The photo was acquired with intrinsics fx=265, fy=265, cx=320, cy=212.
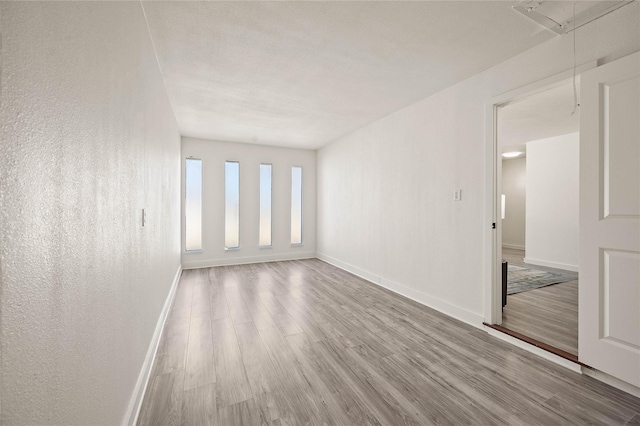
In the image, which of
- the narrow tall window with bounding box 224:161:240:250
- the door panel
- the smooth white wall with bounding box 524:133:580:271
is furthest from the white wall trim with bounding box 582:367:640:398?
the narrow tall window with bounding box 224:161:240:250

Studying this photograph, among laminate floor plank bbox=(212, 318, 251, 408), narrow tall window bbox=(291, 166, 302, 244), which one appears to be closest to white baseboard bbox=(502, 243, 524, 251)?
narrow tall window bbox=(291, 166, 302, 244)

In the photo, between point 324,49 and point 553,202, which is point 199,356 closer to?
point 324,49

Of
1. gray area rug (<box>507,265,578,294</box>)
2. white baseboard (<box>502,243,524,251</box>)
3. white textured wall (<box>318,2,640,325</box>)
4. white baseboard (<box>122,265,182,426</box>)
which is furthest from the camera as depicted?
white baseboard (<box>502,243,524,251</box>)

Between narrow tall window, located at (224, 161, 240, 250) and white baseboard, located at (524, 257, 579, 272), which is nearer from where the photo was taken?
white baseboard, located at (524, 257, 579, 272)

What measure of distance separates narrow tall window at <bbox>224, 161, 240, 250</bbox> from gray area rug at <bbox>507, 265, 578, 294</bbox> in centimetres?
506

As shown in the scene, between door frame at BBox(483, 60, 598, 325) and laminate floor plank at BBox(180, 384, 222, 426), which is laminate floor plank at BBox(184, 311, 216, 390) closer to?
laminate floor plank at BBox(180, 384, 222, 426)

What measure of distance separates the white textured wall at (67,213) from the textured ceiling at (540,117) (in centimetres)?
335

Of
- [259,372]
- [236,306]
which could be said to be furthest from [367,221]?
[259,372]

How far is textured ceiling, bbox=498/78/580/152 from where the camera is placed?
336cm

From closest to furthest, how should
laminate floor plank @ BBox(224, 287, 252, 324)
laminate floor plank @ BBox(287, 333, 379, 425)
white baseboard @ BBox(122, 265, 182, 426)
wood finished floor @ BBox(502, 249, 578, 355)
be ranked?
white baseboard @ BBox(122, 265, 182, 426) < laminate floor plank @ BBox(287, 333, 379, 425) < wood finished floor @ BBox(502, 249, 578, 355) < laminate floor plank @ BBox(224, 287, 252, 324)

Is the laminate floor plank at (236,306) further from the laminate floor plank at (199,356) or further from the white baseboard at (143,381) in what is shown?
the white baseboard at (143,381)

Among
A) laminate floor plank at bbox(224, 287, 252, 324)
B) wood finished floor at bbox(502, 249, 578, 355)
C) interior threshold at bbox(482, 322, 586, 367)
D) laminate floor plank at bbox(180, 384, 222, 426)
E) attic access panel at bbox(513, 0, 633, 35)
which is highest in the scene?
attic access panel at bbox(513, 0, 633, 35)

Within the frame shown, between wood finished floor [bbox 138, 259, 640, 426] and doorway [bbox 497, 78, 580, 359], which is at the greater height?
doorway [bbox 497, 78, 580, 359]

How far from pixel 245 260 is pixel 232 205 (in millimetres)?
1238
